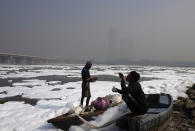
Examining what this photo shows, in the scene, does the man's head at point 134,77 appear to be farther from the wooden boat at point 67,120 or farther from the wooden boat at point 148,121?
the wooden boat at point 67,120

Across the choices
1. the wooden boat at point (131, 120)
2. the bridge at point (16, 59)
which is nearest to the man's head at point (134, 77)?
the wooden boat at point (131, 120)

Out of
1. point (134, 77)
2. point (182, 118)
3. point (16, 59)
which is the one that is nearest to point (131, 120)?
point (134, 77)

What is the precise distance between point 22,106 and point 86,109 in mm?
5025

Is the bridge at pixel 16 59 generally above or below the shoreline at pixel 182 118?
above

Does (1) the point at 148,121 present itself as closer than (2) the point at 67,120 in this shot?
Yes

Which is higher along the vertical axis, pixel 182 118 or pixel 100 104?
pixel 100 104

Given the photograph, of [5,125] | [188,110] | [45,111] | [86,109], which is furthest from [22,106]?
[188,110]

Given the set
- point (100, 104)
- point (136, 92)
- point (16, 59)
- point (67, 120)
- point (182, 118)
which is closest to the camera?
point (136, 92)

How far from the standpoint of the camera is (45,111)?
32.2 feet

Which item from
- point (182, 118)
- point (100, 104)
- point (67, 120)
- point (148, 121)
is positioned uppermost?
point (100, 104)

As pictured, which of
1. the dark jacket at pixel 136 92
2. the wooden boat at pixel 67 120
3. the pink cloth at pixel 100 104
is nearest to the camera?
the dark jacket at pixel 136 92

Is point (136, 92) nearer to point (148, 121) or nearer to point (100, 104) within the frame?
point (148, 121)

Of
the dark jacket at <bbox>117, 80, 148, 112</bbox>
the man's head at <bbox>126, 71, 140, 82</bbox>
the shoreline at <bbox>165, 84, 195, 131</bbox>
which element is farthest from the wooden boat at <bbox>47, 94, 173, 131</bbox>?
the shoreline at <bbox>165, 84, 195, 131</bbox>

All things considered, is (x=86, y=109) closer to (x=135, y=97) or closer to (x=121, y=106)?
(x=121, y=106)
